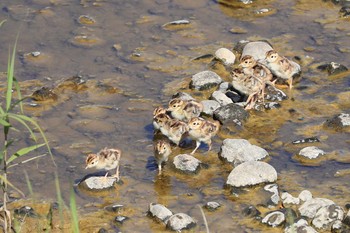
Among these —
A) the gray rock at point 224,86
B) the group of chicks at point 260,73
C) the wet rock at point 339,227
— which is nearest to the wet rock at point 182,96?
the gray rock at point 224,86

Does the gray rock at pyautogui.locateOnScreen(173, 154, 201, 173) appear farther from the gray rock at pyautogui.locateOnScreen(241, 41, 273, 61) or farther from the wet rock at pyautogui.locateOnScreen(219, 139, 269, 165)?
the gray rock at pyautogui.locateOnScreen(241, 41, 273, 61)

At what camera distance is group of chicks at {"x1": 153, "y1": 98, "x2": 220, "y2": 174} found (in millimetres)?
10000

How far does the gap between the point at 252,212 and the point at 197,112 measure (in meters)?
2.15

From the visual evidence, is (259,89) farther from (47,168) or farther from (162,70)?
(47,168)

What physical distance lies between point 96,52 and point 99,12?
1376mm

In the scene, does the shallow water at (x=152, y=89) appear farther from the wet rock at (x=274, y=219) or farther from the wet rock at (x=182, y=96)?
the wet rock at (x=182, y=96)

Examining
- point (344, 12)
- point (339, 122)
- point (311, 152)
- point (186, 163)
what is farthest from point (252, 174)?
point (344, 12)

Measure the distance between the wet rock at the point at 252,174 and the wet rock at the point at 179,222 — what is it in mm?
919

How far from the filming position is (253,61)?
11.8 meters

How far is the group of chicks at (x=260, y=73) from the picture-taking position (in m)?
11.4

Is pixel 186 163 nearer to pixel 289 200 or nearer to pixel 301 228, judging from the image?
pixel 289 200

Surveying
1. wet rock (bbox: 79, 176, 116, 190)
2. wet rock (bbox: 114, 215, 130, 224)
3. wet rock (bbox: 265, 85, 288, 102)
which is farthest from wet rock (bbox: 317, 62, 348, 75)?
wet rock (bbox: 114, 215, 130, 224)

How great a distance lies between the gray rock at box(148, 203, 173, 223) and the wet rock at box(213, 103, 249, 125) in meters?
2.20

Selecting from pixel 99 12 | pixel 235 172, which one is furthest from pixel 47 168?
pixel 99 12
